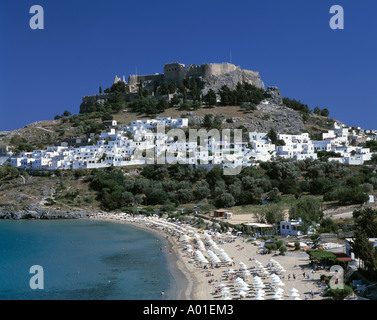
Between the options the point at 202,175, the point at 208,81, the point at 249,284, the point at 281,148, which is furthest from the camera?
the point at 208,81

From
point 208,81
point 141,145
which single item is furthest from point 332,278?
point 208,81

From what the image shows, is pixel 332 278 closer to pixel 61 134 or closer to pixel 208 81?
pixel 61 134

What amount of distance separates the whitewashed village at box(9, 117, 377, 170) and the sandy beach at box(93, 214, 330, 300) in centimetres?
2767

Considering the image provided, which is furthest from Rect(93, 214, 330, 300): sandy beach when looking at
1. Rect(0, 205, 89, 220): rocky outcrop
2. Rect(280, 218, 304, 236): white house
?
Rect(0, 205, 89, 220): rocky outcrop

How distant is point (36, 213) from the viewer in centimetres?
5044

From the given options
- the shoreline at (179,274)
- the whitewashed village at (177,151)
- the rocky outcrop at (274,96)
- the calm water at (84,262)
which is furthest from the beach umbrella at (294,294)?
the rocky outcrop at (274,96)

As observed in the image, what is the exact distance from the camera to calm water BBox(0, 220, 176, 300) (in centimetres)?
2130

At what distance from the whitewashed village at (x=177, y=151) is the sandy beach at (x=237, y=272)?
27.7 metres

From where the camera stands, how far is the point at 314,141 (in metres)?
67.8

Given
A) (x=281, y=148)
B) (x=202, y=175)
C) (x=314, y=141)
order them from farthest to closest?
(x=314, y=141), (x=281, y=148), (x=202, y=175)

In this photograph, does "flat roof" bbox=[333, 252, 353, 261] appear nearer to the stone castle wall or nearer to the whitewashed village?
the whitewashed village

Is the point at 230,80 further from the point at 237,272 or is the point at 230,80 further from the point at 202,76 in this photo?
the point at 237,272

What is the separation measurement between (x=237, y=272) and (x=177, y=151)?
41.6 meters

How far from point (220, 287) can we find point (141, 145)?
48.0m
